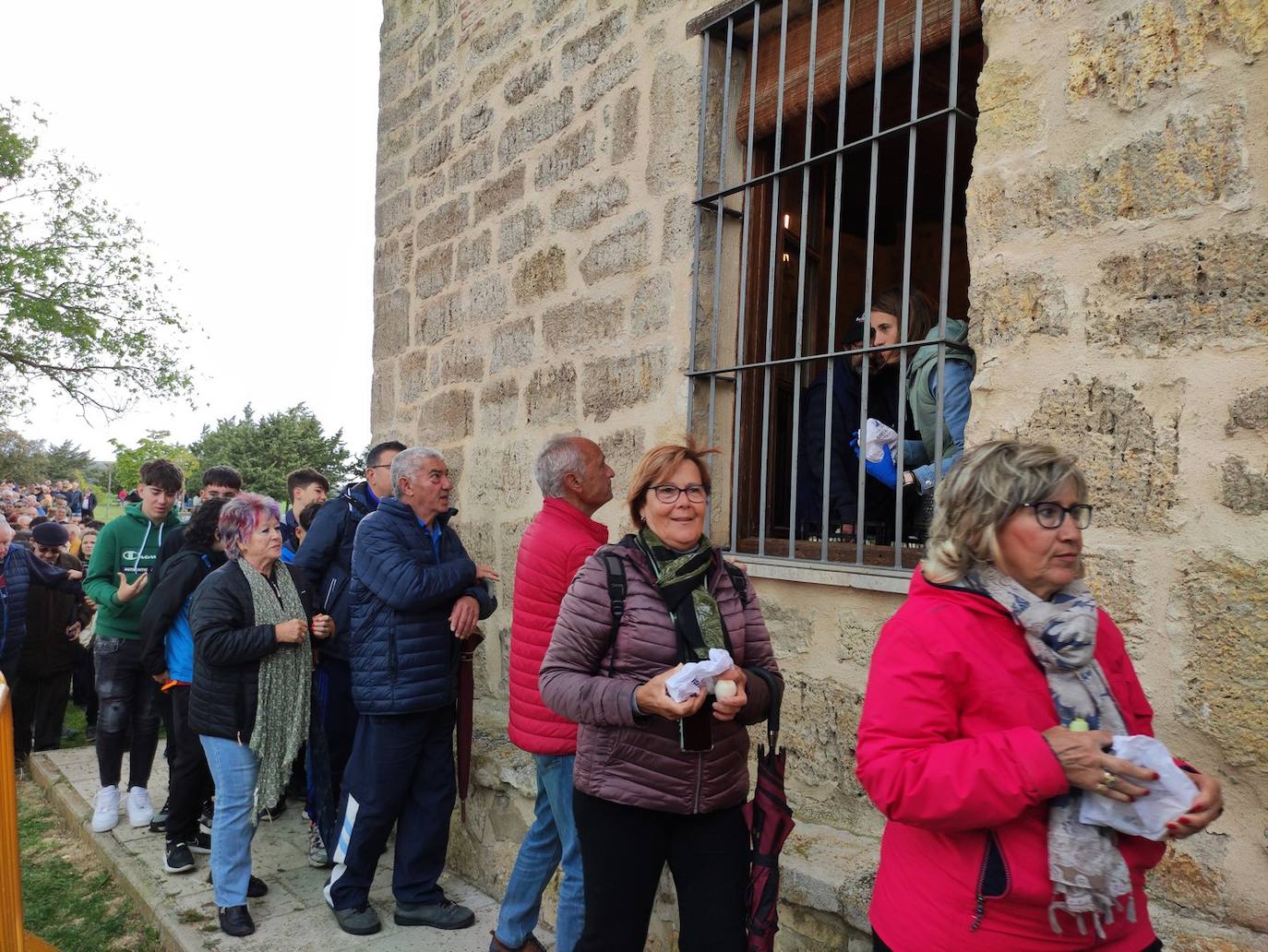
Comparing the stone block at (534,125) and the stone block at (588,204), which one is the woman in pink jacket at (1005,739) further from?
the stone block at (534,125)

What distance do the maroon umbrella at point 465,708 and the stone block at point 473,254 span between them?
1.86 meters

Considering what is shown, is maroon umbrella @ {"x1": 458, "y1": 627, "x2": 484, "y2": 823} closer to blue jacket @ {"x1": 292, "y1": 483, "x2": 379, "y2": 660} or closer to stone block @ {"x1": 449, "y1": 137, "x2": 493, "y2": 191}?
blue jacket @ {"x1": 292, "y1": 483, "x2": 379, "y2": 660}

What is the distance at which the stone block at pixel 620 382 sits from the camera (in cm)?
349

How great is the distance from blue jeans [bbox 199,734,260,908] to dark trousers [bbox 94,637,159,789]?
4.73ft

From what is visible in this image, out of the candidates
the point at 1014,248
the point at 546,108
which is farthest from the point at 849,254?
the point at 1014,248

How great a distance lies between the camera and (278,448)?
2539 cm

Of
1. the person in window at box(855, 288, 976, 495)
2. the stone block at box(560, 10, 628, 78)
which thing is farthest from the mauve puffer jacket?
the stone block at box(560, 10, 628, 78)

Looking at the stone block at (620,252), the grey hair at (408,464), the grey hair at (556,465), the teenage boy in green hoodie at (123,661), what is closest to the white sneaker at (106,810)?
the teenage boy in green hoodie at (123,661)

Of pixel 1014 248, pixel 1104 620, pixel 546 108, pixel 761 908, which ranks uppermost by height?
pixel 546 108

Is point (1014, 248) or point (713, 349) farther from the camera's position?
point (713, 349)

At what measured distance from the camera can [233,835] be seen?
3.40m

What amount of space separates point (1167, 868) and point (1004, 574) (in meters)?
0.96

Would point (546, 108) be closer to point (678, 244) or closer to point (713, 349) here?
point (678, 244)

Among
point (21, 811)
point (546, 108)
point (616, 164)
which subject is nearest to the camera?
point (616, 164)
